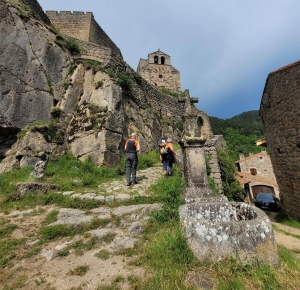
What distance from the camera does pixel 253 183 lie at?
77.2 ft

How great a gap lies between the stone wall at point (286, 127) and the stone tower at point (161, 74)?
23013 mm

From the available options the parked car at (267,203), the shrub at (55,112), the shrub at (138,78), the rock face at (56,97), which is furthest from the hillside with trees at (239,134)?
the shrub at (55,112)

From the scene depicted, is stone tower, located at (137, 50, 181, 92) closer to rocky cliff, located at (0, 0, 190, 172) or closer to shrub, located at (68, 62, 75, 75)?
rocky cliff, located at (0, 0, 190, 172)

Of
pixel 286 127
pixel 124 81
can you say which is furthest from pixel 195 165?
pixel 124 81

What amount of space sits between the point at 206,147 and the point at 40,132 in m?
7.40

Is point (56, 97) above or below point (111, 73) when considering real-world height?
below

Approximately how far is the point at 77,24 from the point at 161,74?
1802 centimetres

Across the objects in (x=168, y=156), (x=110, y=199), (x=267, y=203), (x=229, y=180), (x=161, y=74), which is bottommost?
(x=267, y=203)

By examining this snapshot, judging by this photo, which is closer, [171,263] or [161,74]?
[171,263]

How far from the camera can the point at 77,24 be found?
15.3 meters

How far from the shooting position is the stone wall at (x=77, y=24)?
594 inches

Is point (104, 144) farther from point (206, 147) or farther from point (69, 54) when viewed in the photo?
point (69, 54)

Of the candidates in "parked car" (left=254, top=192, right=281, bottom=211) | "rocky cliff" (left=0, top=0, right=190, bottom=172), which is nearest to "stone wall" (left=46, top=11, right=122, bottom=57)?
"rocky cliff" (left=0, top=0, right=190, bottom=172)

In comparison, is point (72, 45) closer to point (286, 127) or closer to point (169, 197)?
point (169, 197)
